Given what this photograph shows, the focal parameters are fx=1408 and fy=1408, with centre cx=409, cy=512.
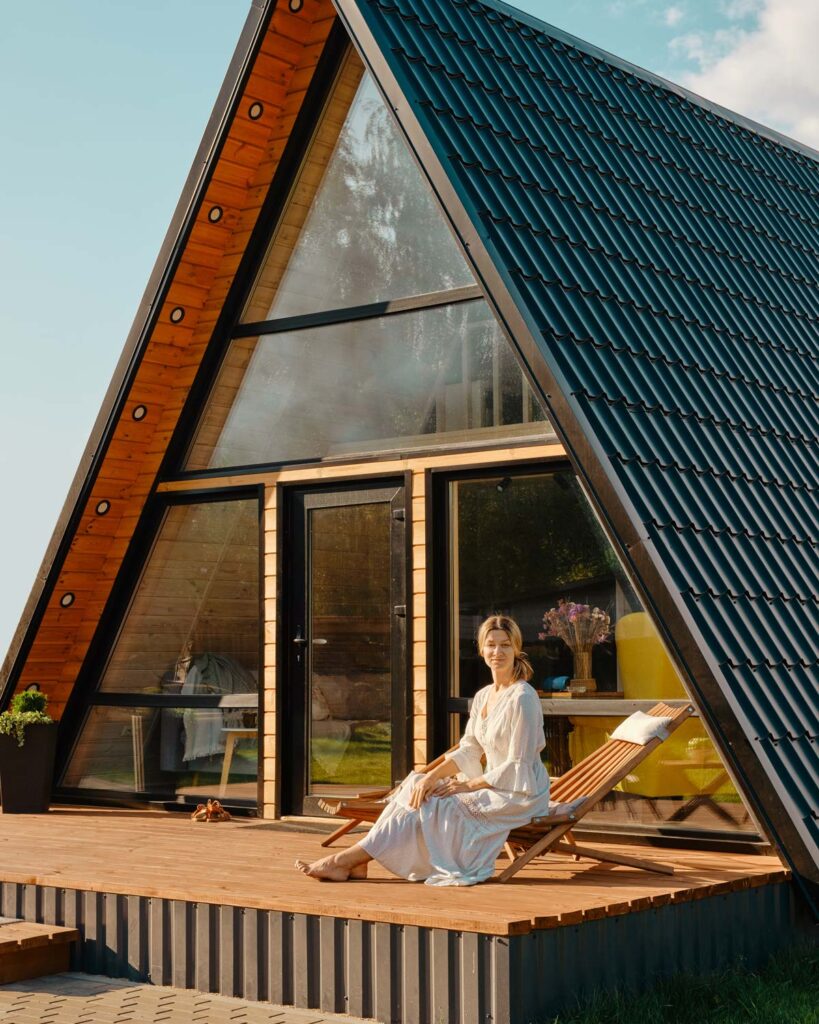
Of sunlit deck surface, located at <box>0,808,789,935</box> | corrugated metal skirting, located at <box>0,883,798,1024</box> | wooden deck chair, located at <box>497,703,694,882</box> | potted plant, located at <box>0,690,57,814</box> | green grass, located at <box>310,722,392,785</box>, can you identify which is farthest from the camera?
potted plant, located at <box>0,690,57,814</box>

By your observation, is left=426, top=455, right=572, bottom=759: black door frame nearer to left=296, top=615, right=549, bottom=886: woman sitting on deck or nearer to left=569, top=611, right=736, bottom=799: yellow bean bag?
left=569, top=611, right=736, bottom=799: yellow bean bag

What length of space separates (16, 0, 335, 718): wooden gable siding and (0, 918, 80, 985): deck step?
355cm

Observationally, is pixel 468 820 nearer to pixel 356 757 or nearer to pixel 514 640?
pixel 514 640

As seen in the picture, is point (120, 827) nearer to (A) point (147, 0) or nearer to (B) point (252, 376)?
(B) point (252, 376)

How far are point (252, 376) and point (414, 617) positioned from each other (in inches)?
82.8

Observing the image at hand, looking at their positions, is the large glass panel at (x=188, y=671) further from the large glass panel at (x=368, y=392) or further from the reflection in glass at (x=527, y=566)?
the reflection in glass at (x=527, y=566)

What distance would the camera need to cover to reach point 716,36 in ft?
76.9

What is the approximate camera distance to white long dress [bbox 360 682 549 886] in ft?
19.2

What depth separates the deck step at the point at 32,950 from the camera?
5613 millimetres

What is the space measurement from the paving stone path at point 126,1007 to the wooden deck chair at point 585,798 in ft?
3.94

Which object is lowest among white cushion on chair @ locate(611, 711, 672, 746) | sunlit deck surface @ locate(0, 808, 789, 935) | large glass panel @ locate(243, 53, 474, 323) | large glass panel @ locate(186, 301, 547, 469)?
sunlit deck surface @ locate(0, 808, 789, 935)

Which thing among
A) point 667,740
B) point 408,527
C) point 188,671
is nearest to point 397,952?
point 667,740

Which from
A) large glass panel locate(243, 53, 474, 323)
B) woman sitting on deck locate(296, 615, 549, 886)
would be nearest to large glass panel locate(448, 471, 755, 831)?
woman sitting on deck locate(296, 615, 549, 886)

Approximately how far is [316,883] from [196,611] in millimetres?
3549
